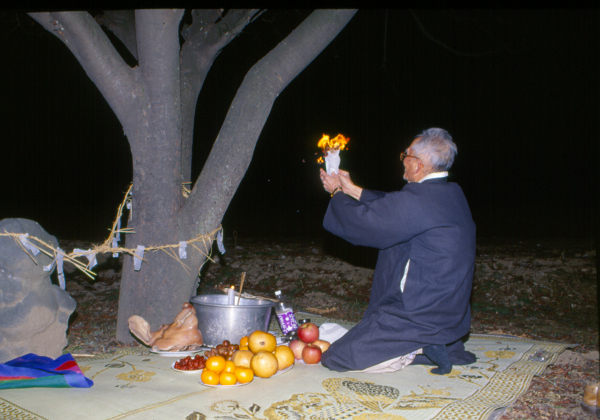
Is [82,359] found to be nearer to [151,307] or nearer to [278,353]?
[151,307]

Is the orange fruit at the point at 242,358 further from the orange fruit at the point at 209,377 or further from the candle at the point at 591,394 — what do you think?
the candle at the point at 591,394

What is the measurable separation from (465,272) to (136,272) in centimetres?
287

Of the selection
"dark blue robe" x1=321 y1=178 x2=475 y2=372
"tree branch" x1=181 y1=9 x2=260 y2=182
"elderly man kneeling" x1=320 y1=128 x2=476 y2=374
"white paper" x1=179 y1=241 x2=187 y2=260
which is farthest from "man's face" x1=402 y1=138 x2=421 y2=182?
"tree branch" x1=181 y1=9 x2=260 y2=182

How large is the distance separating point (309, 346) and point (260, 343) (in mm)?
440

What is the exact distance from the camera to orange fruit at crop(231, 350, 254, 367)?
338 centimetres

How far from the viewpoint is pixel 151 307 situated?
4.15 meters

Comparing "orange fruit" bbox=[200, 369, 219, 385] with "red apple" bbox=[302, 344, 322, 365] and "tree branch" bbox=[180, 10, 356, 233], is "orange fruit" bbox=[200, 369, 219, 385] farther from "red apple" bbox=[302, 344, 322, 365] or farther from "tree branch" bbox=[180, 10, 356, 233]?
"tree branch" bbox=[180, 10, 356, 233]


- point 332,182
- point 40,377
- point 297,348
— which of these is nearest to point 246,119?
point 332,182

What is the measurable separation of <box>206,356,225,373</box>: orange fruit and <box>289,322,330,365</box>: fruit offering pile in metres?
0.77

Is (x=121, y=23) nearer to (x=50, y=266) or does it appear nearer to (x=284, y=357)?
(x=50, y=266)

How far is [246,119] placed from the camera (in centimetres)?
430

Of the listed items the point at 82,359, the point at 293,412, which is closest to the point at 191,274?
the point at 82,359

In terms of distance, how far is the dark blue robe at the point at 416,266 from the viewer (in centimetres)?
336

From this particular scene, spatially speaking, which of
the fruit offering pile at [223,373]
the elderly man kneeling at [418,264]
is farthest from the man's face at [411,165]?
the fruit offering pile at [223,373]
